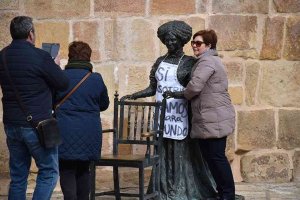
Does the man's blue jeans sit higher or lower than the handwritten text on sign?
lower

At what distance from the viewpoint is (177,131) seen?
6.91 m

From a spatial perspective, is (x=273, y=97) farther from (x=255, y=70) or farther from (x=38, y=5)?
(x=38, y=5)

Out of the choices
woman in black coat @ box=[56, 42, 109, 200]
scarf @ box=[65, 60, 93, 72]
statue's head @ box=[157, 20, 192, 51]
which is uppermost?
statue's head @ box=[157, 20, 192, 51]

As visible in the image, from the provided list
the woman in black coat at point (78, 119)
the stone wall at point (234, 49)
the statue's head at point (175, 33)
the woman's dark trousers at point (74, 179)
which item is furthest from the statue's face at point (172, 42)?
the woman's dark trousers at point (74, 179)

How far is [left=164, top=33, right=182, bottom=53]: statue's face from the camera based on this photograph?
6.79 metres

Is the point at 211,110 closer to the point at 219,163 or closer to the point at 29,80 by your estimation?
the point at 219,163

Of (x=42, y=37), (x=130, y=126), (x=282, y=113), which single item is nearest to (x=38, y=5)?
(x=42, y=37)

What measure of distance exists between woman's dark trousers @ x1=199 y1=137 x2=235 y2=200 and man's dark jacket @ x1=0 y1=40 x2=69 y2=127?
4.54ft

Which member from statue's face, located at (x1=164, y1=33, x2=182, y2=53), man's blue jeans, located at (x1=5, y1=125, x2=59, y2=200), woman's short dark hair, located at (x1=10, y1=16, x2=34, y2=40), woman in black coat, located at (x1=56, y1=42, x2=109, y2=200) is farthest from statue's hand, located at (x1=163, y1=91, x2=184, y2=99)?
woman's short dark hair, located at (x1=10, y1=16, x2=34, y2=40)

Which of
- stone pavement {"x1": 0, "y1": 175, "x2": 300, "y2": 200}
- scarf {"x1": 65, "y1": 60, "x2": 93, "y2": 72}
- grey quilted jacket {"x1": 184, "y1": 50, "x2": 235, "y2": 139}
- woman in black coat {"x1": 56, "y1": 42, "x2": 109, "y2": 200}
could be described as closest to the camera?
woman in black coat {"x1": 56, "y1": 42, "x2": 109, "y2": 200}

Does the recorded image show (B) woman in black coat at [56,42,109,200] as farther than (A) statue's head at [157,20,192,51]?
No

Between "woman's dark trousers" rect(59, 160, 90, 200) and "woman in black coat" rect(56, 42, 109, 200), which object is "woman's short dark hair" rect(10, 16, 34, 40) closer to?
"woman in black coat" rect(56, 42, 109, 200)

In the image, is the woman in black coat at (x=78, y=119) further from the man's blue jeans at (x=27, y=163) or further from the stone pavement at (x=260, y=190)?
the stone pavement at (x=260, y=190)

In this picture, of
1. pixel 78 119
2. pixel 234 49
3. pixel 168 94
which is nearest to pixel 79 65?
pixel 78 119
